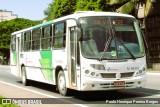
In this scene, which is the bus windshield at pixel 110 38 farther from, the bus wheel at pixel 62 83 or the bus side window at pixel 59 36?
the bus wheel at pixel 62 83

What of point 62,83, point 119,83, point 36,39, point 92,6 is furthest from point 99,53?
point 92,6

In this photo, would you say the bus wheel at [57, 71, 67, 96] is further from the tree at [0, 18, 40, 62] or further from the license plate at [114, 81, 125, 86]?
the tree at [0, 18, 40, 62]

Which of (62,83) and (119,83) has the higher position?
(119,83)

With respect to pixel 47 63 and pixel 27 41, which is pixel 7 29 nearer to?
pixel 27 41

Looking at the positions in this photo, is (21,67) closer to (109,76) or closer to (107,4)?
(109,76)

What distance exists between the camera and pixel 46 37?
695 inches

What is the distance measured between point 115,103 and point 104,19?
2993 mm

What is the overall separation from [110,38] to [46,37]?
14.8ft

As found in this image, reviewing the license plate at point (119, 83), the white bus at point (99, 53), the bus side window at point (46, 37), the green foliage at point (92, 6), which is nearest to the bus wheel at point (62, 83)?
the white bus at point (99, 53)

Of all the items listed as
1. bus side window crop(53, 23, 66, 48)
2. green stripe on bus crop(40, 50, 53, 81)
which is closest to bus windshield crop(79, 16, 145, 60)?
bus side window crop(53, 23, 66, 48)

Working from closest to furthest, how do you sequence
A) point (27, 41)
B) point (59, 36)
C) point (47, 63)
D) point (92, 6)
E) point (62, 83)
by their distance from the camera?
1. point (62, 83)
2. point (59, 36)
3. point (47, 63)
4. point (27, 41)
5. point (92, 6)

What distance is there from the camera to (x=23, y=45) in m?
22.0

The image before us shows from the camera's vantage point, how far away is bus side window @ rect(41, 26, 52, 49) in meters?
17.2

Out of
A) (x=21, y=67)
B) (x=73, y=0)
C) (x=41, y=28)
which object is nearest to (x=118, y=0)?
(x=73, y=0)
